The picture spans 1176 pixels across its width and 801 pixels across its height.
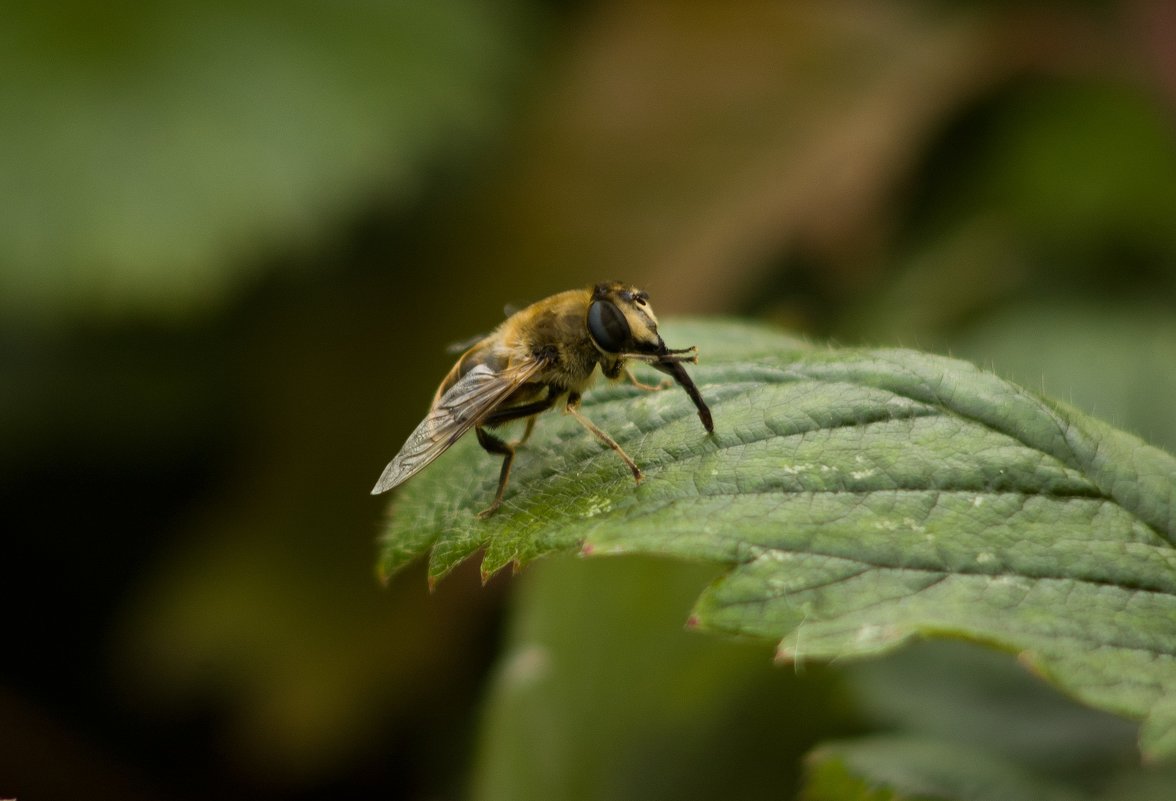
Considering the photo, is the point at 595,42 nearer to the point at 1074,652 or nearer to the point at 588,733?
the point at 588,733

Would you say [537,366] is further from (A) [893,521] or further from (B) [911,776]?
(B) [911,776]

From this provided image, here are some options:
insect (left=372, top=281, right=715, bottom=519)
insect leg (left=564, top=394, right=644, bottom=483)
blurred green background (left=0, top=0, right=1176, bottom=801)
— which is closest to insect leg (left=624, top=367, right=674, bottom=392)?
insect (left=372, top=281, right=715, bottom=519)

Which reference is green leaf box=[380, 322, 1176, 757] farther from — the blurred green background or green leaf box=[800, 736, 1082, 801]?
the blurred green background

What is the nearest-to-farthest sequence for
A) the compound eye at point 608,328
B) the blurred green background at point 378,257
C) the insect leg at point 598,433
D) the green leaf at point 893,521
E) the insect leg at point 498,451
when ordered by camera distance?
the green leaf at point 893,521 → the insect leg at point 598,433 → the insect leg at point 498,451 → the compound eye at point 608,328 → the blurred green background at point 378,257

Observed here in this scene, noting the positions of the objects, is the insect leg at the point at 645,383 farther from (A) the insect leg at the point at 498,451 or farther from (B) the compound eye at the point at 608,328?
(A) the insect leg at the point at 498,451

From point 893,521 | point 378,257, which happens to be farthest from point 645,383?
point 378,257

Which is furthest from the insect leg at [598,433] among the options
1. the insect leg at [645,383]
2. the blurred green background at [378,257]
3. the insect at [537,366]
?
the blurred green background at [378,257]
